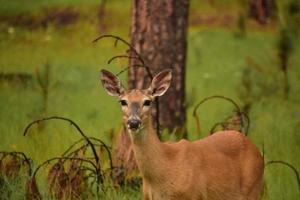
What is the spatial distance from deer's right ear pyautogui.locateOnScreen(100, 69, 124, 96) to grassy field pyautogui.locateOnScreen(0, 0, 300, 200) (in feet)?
2.86

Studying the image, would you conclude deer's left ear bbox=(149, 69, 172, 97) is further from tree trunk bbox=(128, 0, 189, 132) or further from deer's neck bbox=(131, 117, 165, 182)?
tree trunk bbox=(128, 0, 189, 132)

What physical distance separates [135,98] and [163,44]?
A: 3.51 meters

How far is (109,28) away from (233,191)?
58.2 ft

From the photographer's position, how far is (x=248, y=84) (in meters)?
11.8

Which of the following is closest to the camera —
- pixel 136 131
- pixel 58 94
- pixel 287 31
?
pixel 136 131

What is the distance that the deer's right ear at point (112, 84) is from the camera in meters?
6.41

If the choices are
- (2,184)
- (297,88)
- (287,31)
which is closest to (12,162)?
(2,184)

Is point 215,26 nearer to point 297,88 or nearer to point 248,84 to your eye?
point 297,88

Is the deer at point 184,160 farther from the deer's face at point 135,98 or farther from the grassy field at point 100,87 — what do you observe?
Answer: the grassy field at point 100,87

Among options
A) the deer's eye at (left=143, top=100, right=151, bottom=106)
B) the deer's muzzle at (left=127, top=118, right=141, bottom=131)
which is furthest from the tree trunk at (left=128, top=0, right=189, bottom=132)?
the deer's muzzle at (left=127, top=118, right=141, bottom=131)

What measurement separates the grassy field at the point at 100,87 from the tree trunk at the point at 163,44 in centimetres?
36

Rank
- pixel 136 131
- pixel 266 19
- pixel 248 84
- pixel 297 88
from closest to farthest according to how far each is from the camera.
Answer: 1. pixel 136 131
2. pixel 248 84
3. pixel 297 88
4. pixel 266 19

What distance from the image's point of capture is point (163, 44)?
947cm

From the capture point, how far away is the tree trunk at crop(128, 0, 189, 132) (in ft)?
30.8
